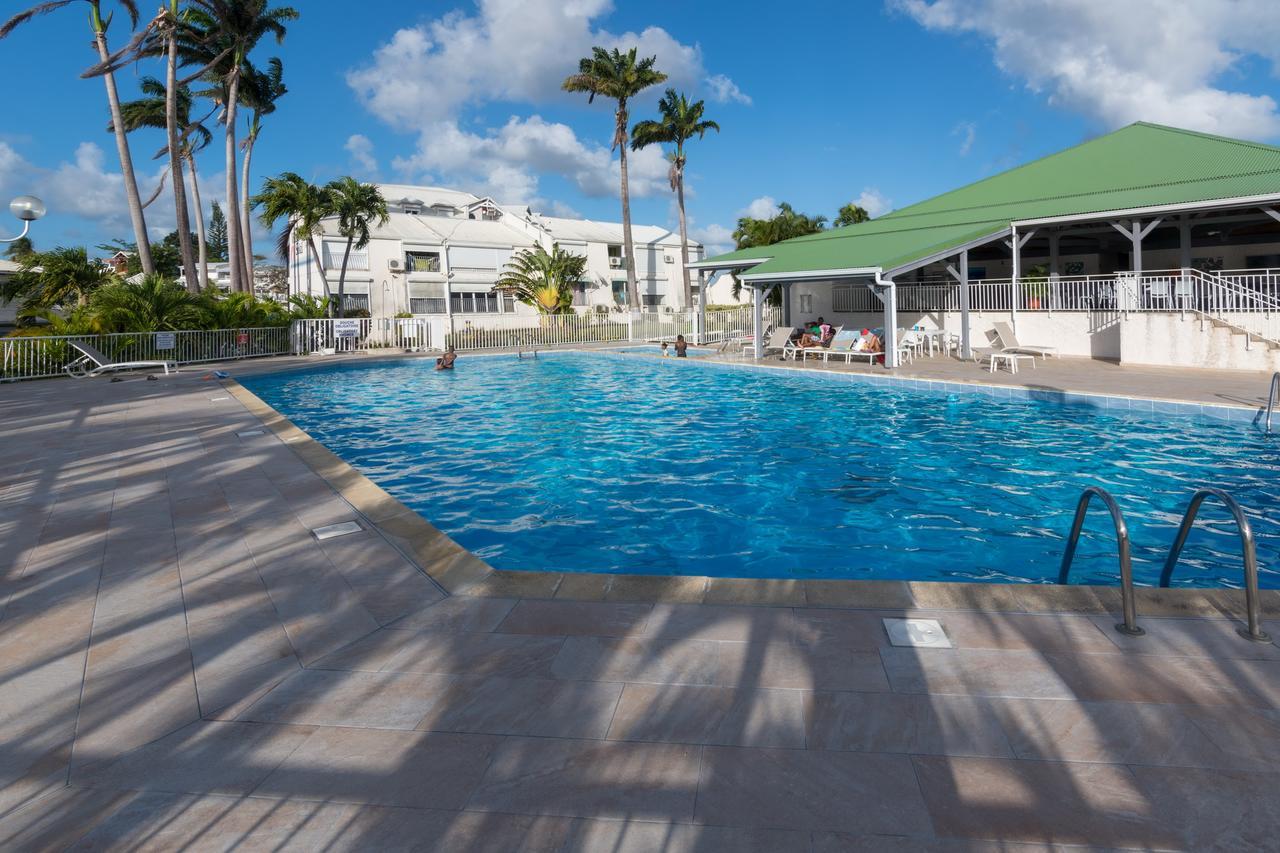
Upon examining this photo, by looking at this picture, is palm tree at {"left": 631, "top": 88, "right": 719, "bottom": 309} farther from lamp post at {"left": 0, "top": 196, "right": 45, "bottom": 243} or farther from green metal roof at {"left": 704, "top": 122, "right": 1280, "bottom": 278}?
lamp post at {"left": 0, "top": 196, "right": 45, "bottom": 243}

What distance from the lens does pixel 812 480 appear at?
9062mm

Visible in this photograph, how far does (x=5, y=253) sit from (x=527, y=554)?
70.1 m

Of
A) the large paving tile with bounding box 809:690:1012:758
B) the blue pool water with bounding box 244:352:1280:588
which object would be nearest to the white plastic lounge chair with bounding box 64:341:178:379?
the blue pool water with bounding box 244:352:1280:588

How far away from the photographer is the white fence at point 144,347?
18406 millimetres

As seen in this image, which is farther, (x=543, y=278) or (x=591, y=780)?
(x=543, y=278)

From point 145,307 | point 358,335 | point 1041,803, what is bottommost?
point 1041,803

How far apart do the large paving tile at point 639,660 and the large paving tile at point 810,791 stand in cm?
64

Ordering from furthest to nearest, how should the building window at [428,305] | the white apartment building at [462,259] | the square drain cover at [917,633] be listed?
1. the building window at [428,305]
2. the white apartment building at [462,259]
3. the square drain cover at [917,633]

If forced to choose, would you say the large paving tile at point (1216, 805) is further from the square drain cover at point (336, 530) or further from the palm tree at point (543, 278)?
the palm tree at point (543, 278)

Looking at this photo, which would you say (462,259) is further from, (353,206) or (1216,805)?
(1216,805)

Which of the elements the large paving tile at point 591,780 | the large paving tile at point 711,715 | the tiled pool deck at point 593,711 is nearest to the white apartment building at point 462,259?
the tiled pool deck at point 593,711

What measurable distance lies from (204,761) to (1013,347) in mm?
18814

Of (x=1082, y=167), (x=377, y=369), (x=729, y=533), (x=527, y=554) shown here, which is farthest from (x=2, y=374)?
(x=1082, y=167)

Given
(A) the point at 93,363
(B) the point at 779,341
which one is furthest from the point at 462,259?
(B) the point at 779,341
